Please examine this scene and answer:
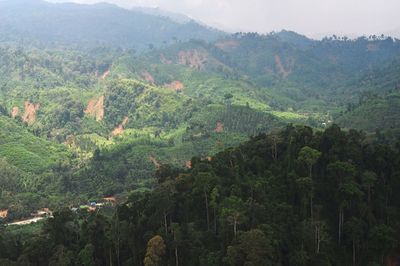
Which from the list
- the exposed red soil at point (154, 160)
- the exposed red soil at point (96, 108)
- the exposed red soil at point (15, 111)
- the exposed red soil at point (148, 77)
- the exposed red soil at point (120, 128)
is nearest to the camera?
the exposed red soil at point (154, 160)

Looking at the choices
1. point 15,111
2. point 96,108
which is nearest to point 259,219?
point 96,108

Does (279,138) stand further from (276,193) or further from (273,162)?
(276,193)

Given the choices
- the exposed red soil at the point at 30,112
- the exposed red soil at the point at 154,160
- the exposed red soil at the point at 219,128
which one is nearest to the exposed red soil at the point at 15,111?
the exposed red soil at the point at 30,112

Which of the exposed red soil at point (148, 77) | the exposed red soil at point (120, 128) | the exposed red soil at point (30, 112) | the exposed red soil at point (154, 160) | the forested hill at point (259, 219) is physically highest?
the forested hill at point (259, 219)

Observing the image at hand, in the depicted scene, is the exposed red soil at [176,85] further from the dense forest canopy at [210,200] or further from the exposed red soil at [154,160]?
the exposed red soil at [154,160]

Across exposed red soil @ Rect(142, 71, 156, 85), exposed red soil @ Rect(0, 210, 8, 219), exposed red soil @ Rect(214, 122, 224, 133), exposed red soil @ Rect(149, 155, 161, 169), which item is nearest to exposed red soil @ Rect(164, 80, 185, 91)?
exposed red soil @ Rect(142, 71, 156, 85)

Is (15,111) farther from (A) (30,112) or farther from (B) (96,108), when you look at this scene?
(B) (96,108)
